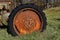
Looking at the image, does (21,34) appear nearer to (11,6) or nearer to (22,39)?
(22,39)

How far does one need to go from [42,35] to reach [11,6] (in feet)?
5.94

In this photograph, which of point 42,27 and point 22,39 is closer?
point 22,39

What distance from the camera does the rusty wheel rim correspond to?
736 cm

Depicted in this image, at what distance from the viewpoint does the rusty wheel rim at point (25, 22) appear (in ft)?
24.1

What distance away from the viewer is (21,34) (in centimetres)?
732

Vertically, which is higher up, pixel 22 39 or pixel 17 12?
pixel 17 12

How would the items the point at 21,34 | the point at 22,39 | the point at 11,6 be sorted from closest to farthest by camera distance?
the point at 22,39 < the point at 21,34 < the point at 11,6

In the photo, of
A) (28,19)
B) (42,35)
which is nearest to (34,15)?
(28,19)

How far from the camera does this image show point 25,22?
7363 mm

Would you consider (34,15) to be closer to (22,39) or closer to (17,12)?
(17,12)

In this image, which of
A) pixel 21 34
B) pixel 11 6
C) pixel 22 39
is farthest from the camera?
pixel 11 6

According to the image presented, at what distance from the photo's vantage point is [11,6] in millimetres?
8367

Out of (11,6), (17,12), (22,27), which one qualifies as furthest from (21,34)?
(11,6)

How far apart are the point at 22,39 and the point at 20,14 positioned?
930 mm
